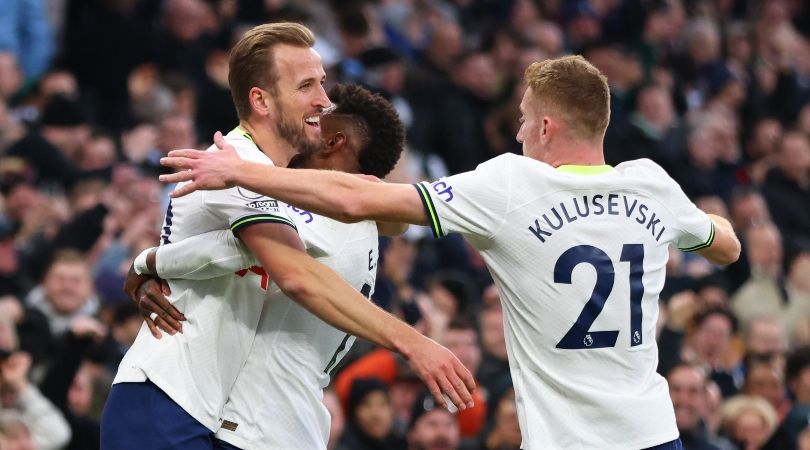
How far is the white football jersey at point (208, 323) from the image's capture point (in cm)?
511

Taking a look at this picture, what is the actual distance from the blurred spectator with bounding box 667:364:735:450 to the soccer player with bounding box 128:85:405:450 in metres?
3.91

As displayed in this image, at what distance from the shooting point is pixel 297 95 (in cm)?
541

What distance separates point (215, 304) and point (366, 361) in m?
4.01

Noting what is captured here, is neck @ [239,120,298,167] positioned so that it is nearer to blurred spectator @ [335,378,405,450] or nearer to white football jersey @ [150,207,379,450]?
white football jersey @ [150,207,379,450]

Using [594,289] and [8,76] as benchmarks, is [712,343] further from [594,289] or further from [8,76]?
[594,289]

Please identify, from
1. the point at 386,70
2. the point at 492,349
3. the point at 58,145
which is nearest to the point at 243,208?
the point at 492,349

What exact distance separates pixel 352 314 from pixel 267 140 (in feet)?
2.74

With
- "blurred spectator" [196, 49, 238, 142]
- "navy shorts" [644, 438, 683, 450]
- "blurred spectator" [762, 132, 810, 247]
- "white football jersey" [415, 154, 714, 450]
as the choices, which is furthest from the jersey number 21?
"blurred spectator" [762, 132, 810, 247]

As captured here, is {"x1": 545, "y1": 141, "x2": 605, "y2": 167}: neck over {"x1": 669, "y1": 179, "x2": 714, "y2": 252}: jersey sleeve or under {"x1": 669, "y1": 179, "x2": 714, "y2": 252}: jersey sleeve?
over

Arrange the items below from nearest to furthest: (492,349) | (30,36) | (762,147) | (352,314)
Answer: (352,314) < (492,349) < (30,36) < (762,147)

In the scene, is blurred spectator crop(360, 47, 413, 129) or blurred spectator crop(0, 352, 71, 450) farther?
blurred spectator crop(360, 47, 413, 129)

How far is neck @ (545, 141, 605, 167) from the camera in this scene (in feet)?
17.1

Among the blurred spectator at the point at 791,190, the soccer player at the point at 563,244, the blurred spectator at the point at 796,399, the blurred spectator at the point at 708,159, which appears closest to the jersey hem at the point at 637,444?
the soccer player at the point at 563,244

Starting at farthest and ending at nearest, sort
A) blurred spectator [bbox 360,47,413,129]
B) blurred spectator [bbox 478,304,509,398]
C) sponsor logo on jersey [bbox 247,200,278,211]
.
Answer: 1. blurred spectator [bbox 360,47,413,129]
2. blurred spectator [bbox 478,304,509,398]
3. sponsor logo on jersey [bbox 247,200,278,211]
